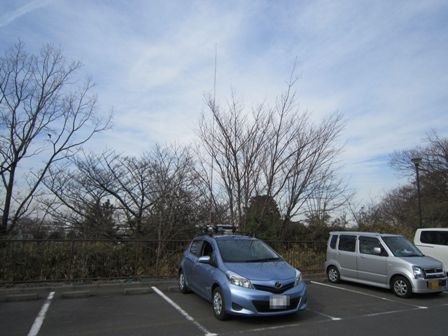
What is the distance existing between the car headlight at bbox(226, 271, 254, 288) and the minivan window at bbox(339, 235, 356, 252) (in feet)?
18.3

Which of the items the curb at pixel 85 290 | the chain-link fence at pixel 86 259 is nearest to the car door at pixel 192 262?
the curb at pixel 85 290

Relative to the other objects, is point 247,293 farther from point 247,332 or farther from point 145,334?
point 145,334

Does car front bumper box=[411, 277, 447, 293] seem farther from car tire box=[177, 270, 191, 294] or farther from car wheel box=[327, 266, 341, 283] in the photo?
car tire box=[177, 270, 191, 294]

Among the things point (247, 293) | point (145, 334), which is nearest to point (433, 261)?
point (247, 293)

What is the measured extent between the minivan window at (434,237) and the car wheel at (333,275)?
13.1ft

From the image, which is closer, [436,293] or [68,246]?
[436,293]

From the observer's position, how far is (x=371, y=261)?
406 inches

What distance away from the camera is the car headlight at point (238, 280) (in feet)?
21.6

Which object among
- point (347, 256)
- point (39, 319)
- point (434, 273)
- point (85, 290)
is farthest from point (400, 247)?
point (39, 319)

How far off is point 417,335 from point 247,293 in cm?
272

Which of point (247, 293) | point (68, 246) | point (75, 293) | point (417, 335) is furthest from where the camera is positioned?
point (68, 246)

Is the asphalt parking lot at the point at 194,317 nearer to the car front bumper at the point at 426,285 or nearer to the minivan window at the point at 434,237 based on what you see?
the car front bumper at the point at 426,285

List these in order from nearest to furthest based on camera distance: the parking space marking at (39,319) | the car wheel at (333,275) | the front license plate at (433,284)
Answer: the parking space marking at (39,319), the front license plate at (433,284), the car wheel at (333,275)

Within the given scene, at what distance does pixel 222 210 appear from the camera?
53.8 ft
